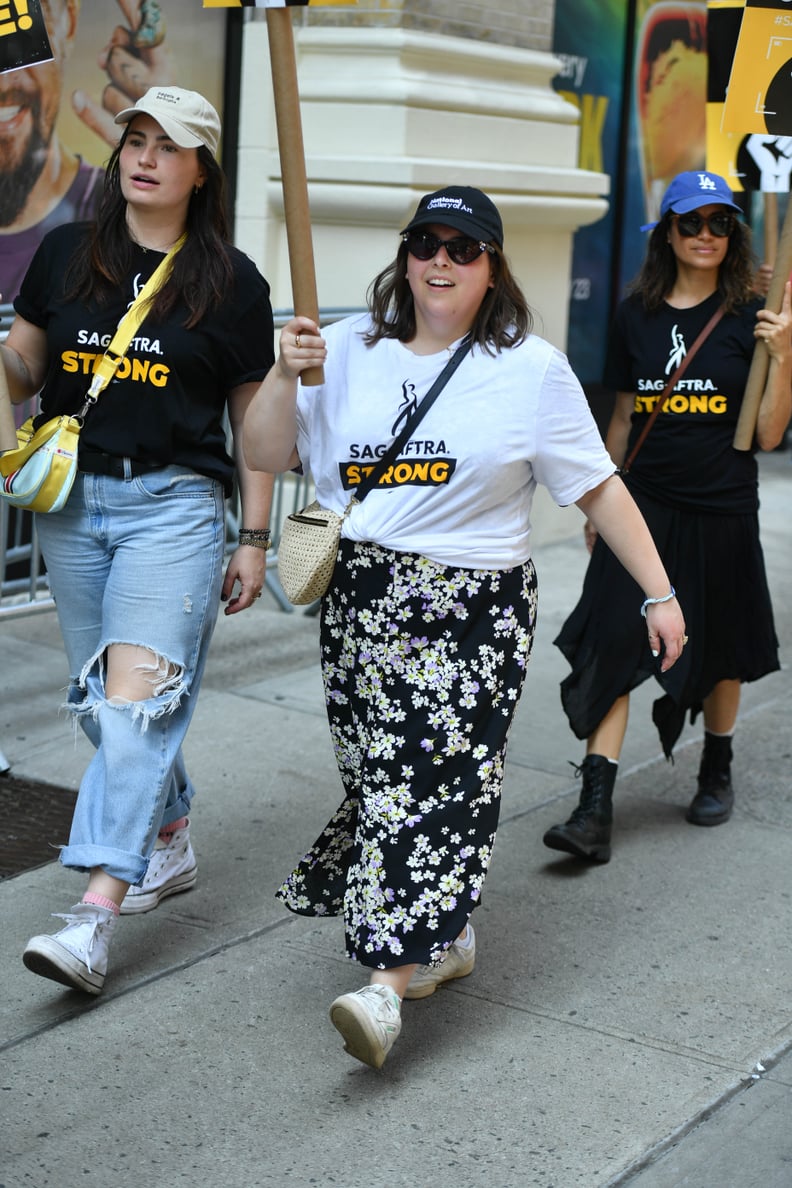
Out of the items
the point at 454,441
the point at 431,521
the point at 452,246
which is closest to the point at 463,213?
the point at 452,246

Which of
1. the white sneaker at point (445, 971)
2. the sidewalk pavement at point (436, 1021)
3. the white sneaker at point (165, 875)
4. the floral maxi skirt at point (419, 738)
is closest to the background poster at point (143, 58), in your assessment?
the sidewalk pavement at point (436, 1021)

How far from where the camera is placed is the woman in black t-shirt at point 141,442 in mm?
3873

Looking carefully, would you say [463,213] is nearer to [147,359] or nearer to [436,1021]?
[147,359]

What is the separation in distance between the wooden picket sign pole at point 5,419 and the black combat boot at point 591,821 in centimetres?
197

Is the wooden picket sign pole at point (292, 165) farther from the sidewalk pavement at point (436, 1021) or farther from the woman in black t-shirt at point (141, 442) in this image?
the sidewalk pavement at point (436, 1021)

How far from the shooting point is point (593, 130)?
10578 mm

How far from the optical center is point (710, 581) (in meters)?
5.20

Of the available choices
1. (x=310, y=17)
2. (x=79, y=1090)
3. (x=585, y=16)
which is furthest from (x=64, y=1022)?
(x=585, y=16)

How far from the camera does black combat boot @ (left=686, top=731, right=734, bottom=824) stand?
17.8 ft

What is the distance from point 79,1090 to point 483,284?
1882mm

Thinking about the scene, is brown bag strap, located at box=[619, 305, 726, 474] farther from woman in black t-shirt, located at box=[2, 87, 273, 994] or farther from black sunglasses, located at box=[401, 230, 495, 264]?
black sunglasses, located at box=[401, 230, 495, 264]

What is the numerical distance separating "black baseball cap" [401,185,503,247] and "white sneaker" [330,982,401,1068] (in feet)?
5.23

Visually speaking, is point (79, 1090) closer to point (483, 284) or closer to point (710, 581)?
point (483, 284)

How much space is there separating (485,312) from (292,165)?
20.3 inches
